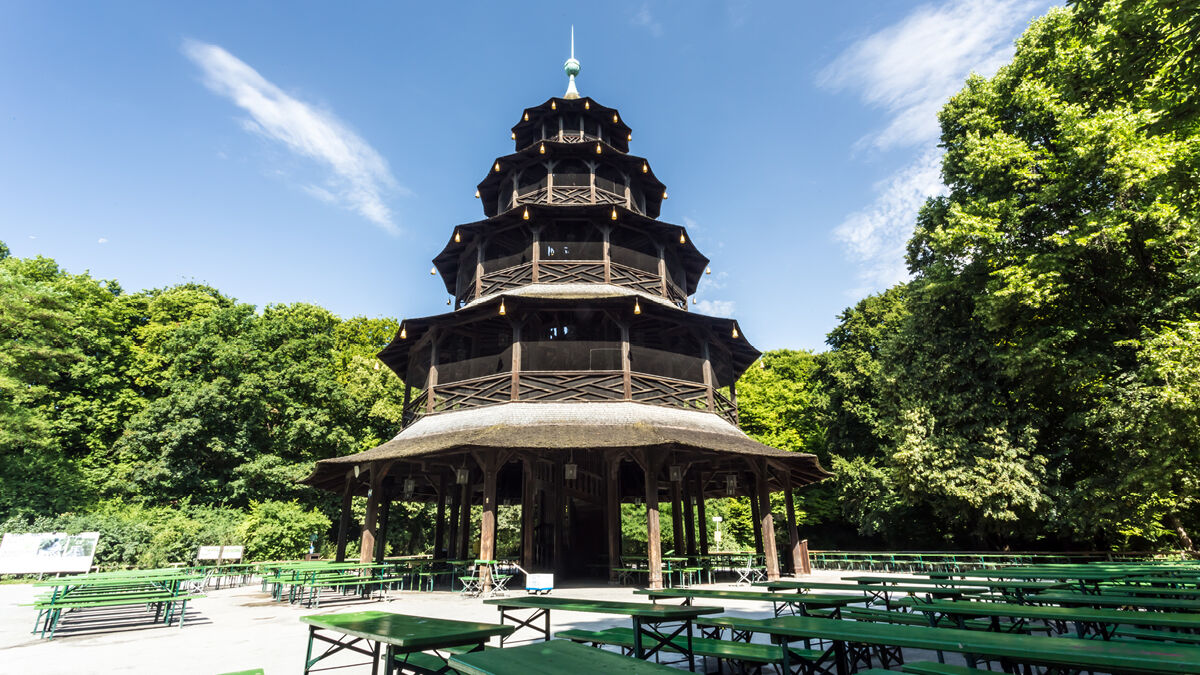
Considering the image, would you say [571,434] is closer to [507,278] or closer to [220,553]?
[507,278]

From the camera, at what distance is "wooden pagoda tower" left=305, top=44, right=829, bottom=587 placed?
584 inches

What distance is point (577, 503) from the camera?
2072 centimetres

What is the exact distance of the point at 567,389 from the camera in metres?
16.5

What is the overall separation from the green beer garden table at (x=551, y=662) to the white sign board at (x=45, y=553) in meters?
20.8

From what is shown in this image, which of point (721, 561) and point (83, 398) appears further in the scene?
point (83, 398)

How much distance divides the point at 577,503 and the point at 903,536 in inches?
736

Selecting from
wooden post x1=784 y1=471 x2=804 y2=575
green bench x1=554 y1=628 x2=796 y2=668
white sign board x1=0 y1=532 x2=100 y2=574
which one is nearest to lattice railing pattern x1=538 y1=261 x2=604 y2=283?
wooden post x1=784 y1=471 x2=804 y2=575

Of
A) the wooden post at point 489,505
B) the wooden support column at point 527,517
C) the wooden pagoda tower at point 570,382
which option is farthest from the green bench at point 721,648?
the wooden support column at point 527,517

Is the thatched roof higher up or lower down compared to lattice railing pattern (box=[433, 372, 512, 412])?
lower down

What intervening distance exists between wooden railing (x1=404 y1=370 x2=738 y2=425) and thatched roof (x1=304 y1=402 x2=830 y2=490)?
1.32ft

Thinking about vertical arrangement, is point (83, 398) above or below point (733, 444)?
above

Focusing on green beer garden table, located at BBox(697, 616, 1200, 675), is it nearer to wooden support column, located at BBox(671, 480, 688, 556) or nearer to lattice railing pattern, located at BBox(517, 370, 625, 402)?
lattice railing pattern, located at BBox(517, 370, 625, 402)

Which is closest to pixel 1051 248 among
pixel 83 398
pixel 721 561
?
pixel 721 561

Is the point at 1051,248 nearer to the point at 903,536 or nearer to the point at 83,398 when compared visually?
the point at 903,536
